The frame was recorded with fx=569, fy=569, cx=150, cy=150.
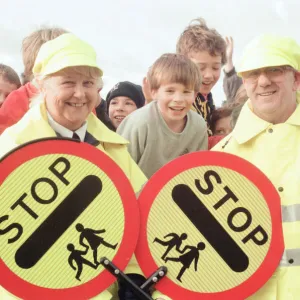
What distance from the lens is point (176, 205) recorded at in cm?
240

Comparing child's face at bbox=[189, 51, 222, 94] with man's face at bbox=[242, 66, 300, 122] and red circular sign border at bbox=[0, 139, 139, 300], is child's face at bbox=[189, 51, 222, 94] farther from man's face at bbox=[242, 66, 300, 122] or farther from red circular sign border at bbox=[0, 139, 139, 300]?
red circular sign border at bbox=[0, 139, 139, 300]

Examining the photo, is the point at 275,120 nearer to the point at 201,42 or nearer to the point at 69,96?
the point at 69,96

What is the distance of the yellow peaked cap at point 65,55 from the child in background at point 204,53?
5.40ft

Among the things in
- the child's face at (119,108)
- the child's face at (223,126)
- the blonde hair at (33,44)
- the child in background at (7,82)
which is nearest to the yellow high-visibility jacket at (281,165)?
the blonde hair at (33,44)

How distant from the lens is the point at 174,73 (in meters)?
3.57

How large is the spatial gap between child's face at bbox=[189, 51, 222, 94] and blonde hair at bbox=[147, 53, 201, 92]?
1.85ft

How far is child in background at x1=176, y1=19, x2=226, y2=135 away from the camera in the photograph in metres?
4.26

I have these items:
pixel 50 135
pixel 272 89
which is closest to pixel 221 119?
pixel 272 89

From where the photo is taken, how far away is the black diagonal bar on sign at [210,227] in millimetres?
2406

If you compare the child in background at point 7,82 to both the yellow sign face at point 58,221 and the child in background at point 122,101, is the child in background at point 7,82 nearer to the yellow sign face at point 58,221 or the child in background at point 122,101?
the child in background at point 122,101

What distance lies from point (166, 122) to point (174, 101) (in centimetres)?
14

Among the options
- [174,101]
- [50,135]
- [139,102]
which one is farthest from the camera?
[139,102]

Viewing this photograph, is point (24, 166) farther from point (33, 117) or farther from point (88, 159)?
point (33, 117)

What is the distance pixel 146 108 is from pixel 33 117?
3.56 ft
